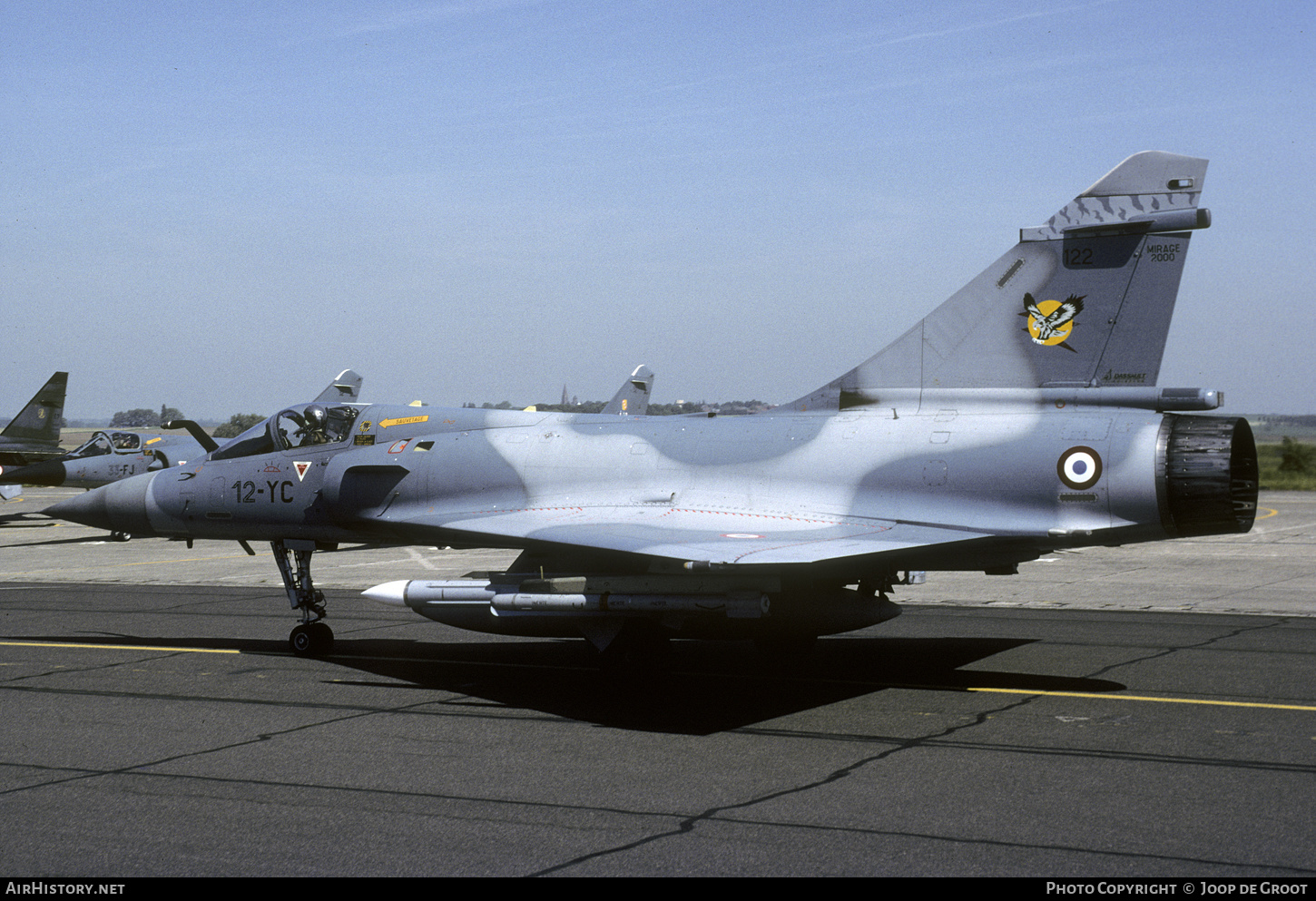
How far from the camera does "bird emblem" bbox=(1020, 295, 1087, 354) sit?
11.3m

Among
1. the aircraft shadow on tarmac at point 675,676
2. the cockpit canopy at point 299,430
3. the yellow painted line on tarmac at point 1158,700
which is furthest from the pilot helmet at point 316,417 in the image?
the yellow painted line on tarmac at point 1158,700

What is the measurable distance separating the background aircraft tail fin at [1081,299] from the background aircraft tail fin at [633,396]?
2386 centimetres

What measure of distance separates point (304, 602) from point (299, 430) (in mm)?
2047

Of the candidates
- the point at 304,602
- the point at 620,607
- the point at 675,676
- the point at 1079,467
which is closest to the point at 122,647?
the point at 304,602

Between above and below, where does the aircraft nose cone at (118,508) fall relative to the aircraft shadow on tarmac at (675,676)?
above

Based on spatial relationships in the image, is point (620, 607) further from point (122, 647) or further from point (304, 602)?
point (122, 647)

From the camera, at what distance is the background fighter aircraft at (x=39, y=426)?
42875 millimetres

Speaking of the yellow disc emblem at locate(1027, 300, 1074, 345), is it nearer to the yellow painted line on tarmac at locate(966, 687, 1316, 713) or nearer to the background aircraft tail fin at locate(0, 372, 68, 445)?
the yellow painted line on tarmac at locate(966, 687, 1316, 713)

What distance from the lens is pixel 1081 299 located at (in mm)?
11305

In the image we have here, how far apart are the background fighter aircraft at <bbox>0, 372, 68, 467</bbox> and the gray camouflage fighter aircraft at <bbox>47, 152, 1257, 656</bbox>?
34.8 metres

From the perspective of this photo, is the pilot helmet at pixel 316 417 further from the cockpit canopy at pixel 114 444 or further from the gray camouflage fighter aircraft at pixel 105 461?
the cockpit canopy at pixel 114 444

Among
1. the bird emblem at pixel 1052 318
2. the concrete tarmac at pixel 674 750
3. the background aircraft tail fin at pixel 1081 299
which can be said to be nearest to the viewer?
the concrete tarmac at pixel 674 750

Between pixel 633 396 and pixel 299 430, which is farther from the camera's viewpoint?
pixel 633 396

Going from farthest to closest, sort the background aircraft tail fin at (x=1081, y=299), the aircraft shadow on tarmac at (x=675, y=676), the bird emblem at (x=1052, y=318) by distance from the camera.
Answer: the bird emblem at (x=1052, y=318) < the background aircraft tail fin at (x=1081, y=299) < the aircraft shadow on tarmac at (x=675, y=676)
